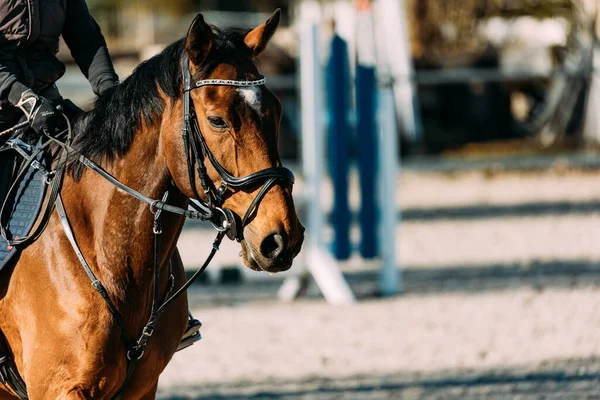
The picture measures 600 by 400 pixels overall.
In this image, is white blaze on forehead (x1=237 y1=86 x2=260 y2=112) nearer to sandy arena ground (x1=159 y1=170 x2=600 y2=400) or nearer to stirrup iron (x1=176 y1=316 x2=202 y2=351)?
stirrup iron (x1=176 y1=316 x2=202 y2=351)

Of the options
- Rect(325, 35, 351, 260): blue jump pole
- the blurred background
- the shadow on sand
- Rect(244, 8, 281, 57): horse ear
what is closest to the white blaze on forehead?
Rect(244, 8, 281, 57): horse ear

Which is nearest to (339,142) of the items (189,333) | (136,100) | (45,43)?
(189,333)

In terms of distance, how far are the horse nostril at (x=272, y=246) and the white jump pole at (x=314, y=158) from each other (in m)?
5.58

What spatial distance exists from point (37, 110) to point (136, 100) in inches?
16.9

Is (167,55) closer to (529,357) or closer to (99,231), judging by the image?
(99,231)

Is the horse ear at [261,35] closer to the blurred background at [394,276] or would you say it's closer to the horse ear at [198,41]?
the horse ear at [198,41]

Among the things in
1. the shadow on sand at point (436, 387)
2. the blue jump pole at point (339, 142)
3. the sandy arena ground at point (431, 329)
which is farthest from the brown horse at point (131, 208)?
the blue jump pole at point (339, 142)

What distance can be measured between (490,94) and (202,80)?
1814 centimetres

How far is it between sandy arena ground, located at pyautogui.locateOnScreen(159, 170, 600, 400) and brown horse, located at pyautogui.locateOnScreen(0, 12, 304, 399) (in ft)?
8.56

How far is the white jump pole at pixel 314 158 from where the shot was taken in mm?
8219

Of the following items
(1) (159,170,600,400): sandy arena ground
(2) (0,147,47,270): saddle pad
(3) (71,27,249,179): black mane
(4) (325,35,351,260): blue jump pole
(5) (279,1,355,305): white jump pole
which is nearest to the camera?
(3) (71,27,249,179): black mane

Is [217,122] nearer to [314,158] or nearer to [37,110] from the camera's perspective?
[37,110]

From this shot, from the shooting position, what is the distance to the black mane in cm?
301

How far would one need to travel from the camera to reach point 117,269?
10.5 ft
